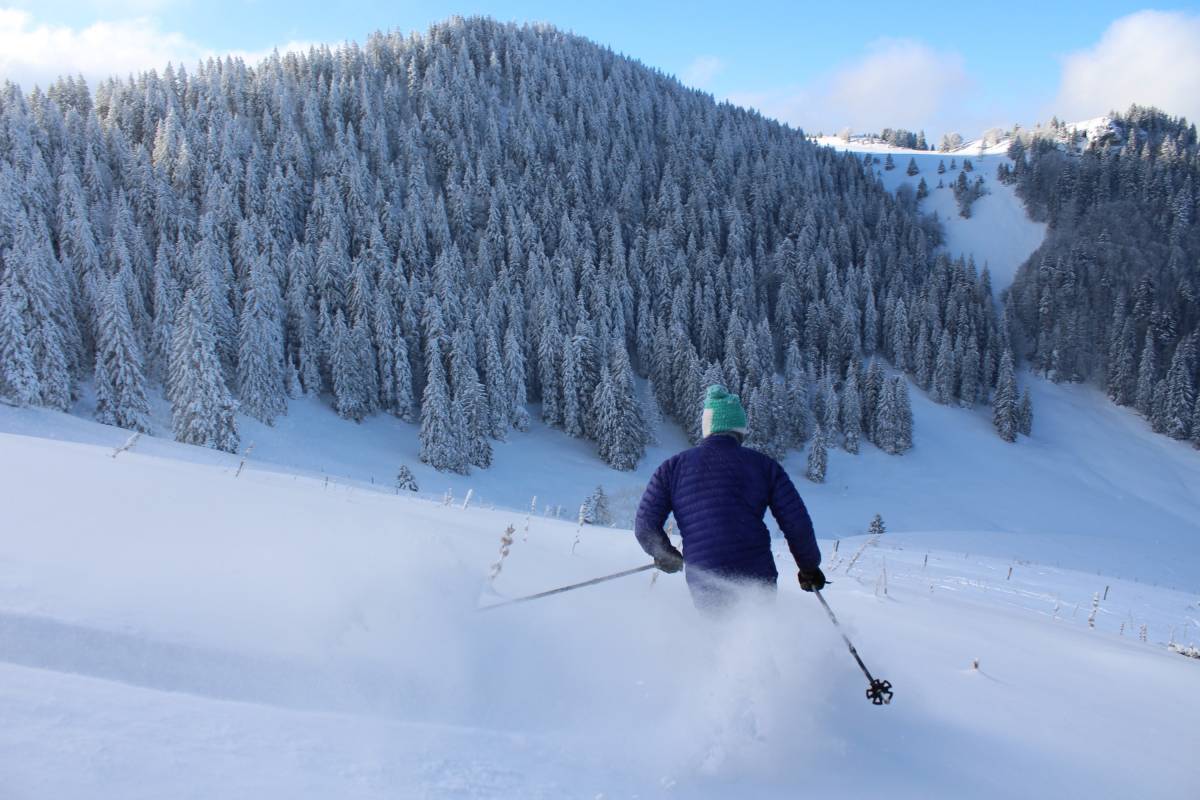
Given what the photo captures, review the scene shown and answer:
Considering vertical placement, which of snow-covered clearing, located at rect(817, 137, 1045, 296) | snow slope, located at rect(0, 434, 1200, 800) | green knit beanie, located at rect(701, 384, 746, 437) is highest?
snow-covered clearing, located at rect(817, 137, 1045, 296)

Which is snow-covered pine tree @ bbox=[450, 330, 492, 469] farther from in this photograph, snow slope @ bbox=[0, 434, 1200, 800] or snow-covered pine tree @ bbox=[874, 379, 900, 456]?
snow slope @ bbox=[0, 434, 1200, 800]

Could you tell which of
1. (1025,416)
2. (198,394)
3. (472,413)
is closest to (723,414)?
(198,394)

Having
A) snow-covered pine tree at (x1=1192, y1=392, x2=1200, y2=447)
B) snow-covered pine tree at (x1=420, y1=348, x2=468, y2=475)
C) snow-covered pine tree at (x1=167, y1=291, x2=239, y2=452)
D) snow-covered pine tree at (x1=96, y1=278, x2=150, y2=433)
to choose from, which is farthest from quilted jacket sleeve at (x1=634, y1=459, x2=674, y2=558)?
snow-covered pine tree at (x1=1192, y1=392, x2=1200, y2=447)

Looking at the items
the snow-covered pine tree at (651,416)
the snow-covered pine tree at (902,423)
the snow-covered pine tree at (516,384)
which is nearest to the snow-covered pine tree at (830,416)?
the snow-covered pine tree at (902,423)

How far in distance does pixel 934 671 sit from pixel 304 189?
82.4 meters

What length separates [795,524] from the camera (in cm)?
473

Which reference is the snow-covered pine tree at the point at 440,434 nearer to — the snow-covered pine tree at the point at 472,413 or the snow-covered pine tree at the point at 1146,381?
the snow-covered pine tree at the point at 472,413

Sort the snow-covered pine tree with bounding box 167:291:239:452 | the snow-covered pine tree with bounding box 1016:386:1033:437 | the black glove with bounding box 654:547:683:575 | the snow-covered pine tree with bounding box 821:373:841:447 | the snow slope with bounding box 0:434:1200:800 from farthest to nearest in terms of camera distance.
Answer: the snow-covered pine tree with bounding box 1016:386:1033:437 → the snow-covered pine tree with bounding box 821:373:841:447 → the snow-covered pine tree with bounding box 167:291:239:452 → the black glove with bounding box 654:547:683:575 → the snow slope with bounding box 0:434:1200:800

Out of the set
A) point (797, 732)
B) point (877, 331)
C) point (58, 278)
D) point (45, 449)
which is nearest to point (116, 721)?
point (797, 732)

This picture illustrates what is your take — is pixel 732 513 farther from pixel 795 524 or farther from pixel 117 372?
pixel 117 372

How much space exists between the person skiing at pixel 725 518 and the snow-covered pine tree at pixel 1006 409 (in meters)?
80.3

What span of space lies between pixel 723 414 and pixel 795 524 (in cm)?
96

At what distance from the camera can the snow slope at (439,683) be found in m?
2.59

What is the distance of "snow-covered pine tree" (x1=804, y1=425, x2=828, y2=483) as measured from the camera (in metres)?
60.1
